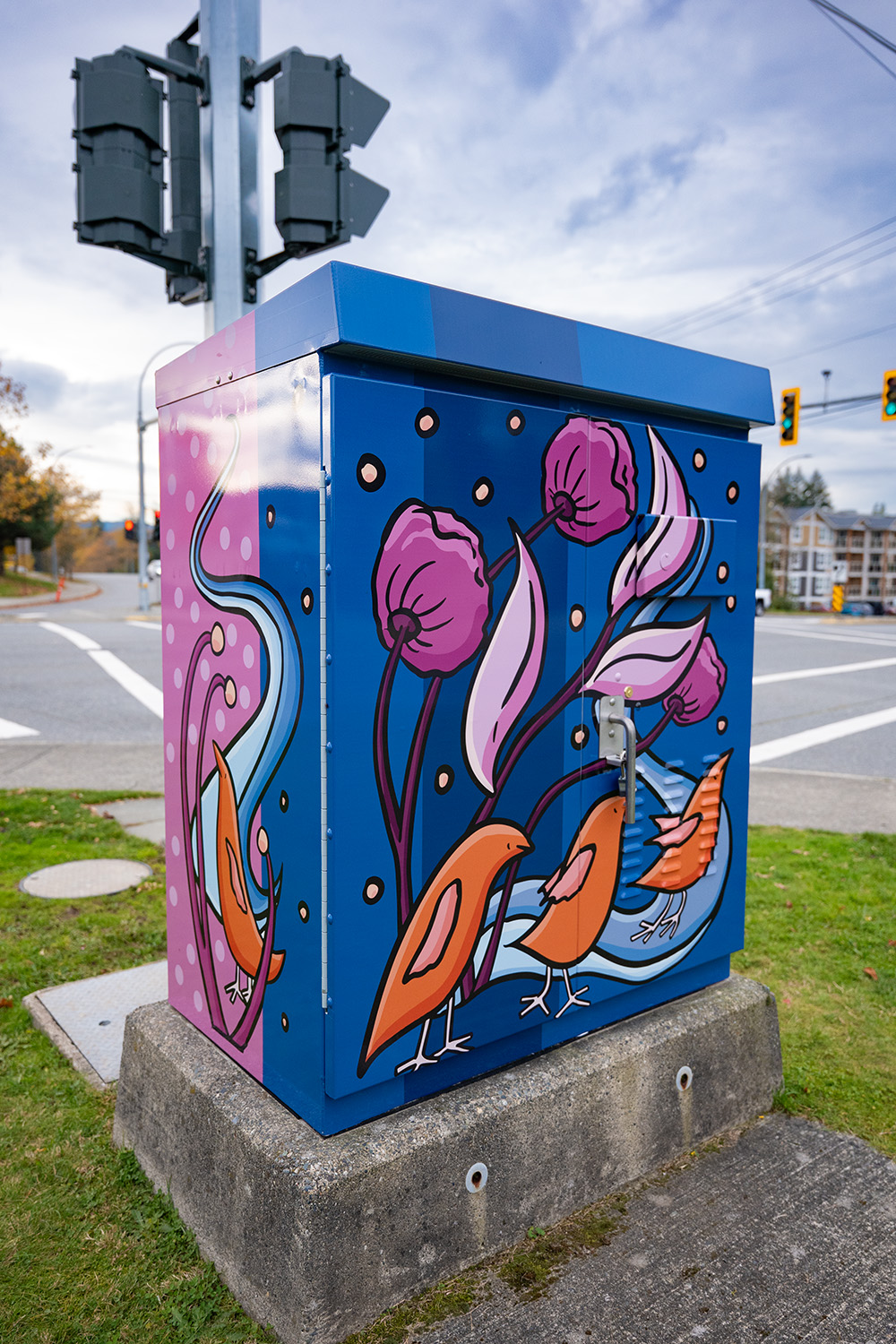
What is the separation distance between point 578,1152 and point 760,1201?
527mm

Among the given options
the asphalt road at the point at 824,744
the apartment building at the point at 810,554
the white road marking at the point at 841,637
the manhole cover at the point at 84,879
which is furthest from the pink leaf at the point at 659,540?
the apartment building at the point at 810,554

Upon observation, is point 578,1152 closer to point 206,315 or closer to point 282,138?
point 206,315

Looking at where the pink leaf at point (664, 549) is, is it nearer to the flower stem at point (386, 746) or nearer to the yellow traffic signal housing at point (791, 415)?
the flower stem at point (386, 746)

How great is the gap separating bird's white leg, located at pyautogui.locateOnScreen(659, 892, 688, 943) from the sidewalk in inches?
25.3

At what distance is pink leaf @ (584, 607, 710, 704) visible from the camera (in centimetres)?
254

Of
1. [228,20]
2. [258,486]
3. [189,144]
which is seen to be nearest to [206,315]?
[189,144]

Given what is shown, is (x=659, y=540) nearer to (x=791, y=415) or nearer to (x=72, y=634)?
(x=791, y=415)

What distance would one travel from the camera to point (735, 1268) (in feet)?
7.41

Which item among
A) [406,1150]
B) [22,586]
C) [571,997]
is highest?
[22,586]

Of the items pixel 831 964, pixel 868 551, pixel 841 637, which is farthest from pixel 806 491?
pixel 831 964

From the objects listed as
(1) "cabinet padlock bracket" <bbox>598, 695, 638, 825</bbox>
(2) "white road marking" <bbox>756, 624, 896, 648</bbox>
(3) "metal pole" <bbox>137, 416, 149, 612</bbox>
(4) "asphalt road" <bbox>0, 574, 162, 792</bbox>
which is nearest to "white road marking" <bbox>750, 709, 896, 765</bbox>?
(4) "asphalt road" <bbox>0, 574, 162, 792</bbox>

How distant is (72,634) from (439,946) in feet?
68.6

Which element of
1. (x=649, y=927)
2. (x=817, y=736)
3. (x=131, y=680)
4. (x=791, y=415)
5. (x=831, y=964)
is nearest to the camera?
(x=649, y=927)

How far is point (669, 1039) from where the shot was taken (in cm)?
270
